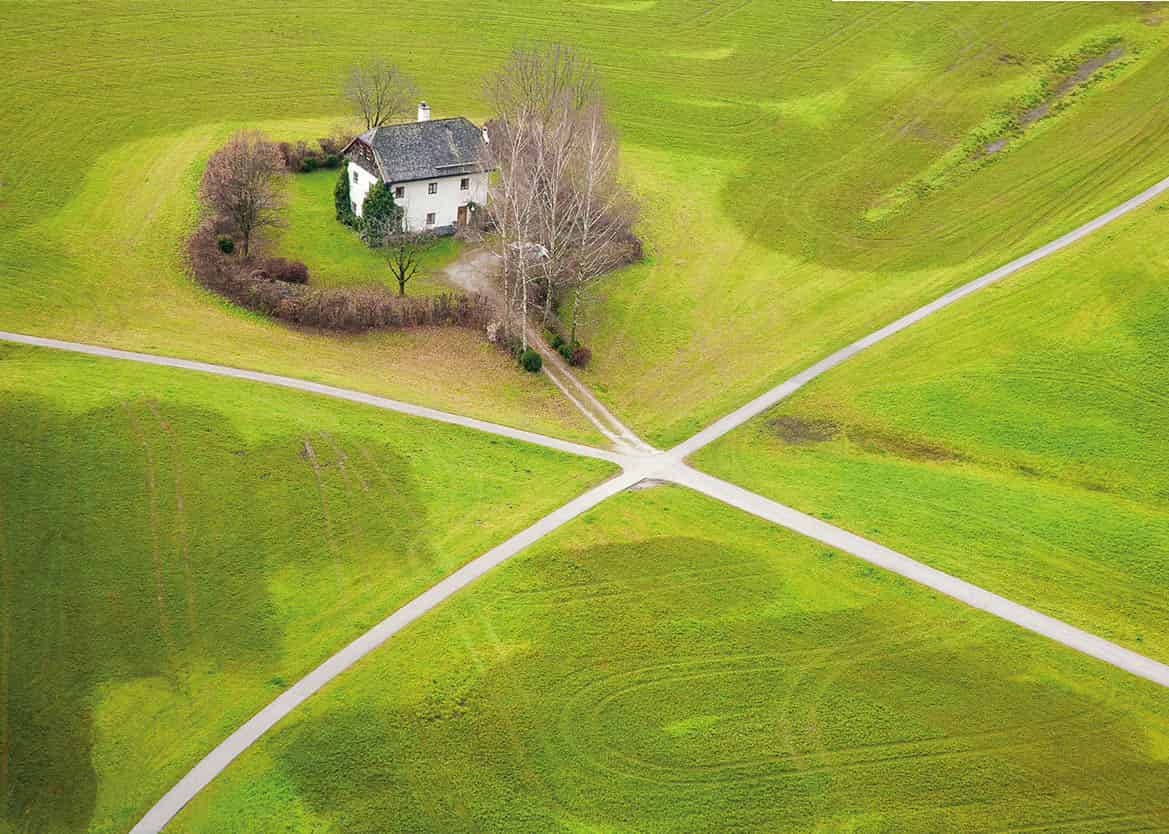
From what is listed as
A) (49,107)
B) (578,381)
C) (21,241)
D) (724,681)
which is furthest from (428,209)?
(724,681)

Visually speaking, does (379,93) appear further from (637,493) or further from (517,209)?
(637,493)

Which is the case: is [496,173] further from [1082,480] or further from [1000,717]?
[1000,717]

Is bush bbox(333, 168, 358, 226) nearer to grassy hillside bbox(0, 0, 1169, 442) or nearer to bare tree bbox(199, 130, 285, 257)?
bare tree bbox(199, 130, 285, 257)

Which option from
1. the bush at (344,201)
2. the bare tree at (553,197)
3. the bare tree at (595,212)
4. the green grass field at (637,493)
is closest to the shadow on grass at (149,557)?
the green grass field at (637,493)

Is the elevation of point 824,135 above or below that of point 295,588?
above

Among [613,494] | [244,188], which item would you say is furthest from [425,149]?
[613,494]

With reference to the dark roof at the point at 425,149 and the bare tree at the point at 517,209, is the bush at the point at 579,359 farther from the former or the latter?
the dark roof at the point at 425,149

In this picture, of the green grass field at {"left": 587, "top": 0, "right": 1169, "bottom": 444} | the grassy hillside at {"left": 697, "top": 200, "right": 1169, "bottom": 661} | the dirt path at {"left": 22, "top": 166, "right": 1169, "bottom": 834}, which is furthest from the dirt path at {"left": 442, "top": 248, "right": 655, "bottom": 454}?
the grassy hillside at {"left": 697, "top": 200, "right": 1169, "bottom": 661}
